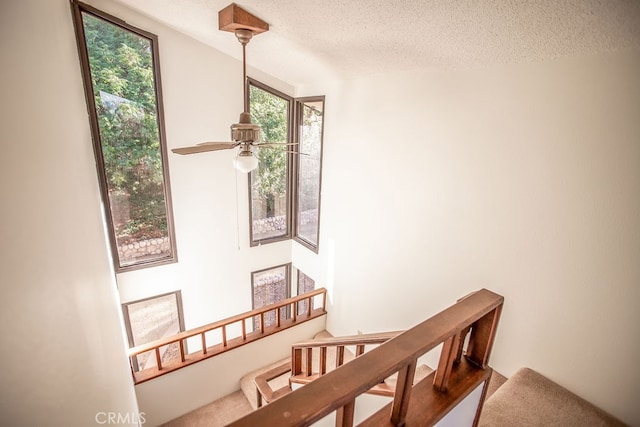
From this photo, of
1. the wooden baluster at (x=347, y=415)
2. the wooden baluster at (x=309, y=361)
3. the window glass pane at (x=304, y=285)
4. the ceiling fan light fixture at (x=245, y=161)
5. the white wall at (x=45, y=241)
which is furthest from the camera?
the window glass pane at (x=304, y=285)

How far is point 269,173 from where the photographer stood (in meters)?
5.00

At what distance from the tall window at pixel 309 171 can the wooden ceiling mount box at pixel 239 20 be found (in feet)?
5.24

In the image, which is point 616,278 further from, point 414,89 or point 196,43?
point 196,43

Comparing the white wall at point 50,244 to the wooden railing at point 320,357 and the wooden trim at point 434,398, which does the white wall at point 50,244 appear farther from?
the wooden trim at point 434,398

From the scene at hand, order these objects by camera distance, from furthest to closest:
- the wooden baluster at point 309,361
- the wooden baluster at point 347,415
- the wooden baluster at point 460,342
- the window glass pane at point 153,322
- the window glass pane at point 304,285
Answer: the window glass pane at point 304,285, the window glass pane at point 153,322, the wooden baluster at point 309,361, the wooden baluster at point 460,342, the wooden baluster at point 347,415

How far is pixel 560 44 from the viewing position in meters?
1.88

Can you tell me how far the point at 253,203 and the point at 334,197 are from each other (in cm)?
143

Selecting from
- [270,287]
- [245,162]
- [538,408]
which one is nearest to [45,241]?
[245,162]

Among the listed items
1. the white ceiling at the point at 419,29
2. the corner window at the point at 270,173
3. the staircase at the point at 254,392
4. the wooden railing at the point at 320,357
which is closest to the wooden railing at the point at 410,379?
the wooden railing at the point at 320,357

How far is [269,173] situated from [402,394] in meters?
4.35

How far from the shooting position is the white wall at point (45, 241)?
4.38ft

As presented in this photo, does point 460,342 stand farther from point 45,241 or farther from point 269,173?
point 269,173

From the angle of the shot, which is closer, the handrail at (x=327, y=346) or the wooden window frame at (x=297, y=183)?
the handrail at (x=327, y=346)

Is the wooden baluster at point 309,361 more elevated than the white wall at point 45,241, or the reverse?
the white wall at point 45,241
